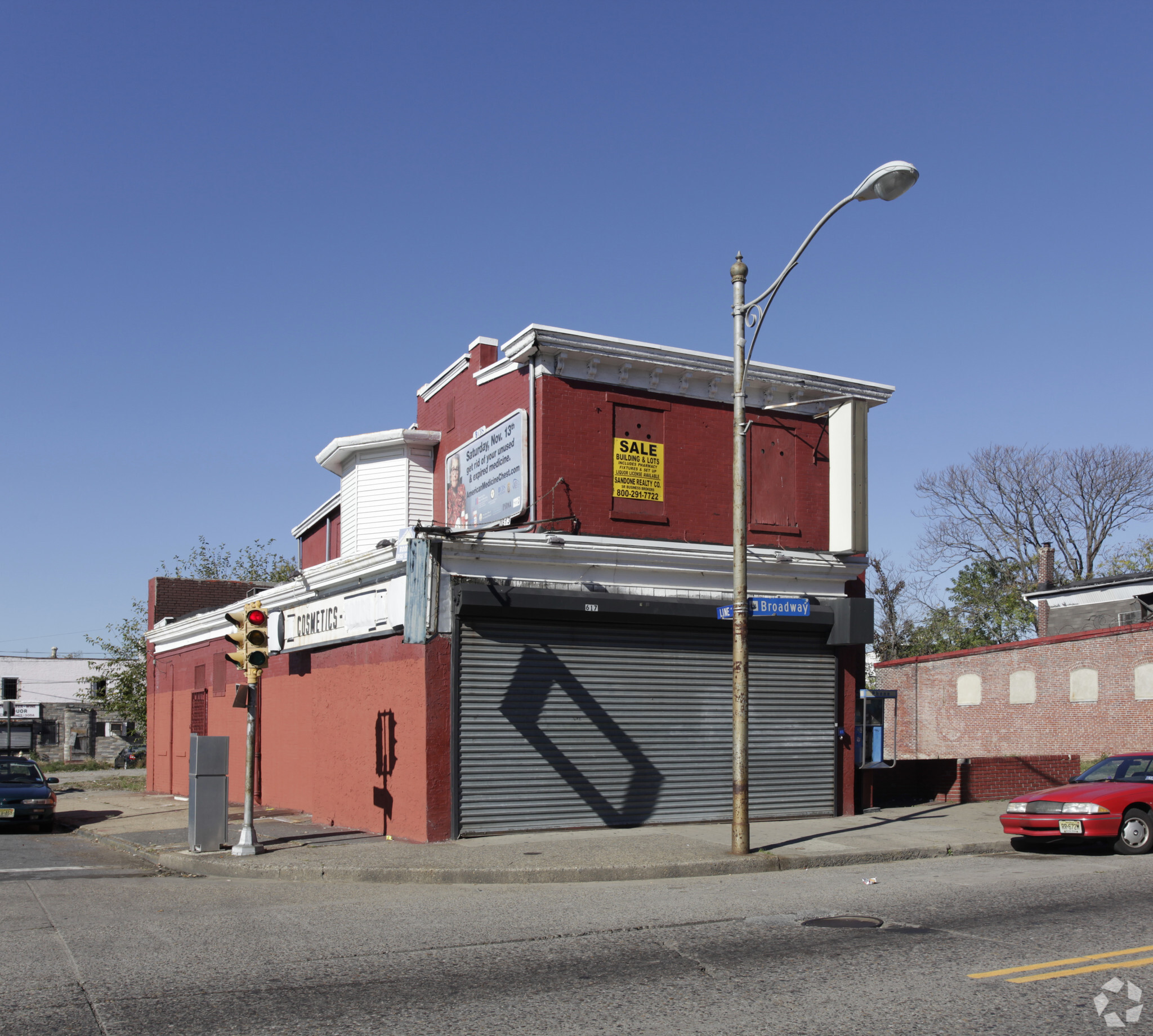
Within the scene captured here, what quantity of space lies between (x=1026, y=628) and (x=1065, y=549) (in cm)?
527

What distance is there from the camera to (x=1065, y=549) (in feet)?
174

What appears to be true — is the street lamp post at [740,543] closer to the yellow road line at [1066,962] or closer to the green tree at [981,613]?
the yellow road line at [1066,962]

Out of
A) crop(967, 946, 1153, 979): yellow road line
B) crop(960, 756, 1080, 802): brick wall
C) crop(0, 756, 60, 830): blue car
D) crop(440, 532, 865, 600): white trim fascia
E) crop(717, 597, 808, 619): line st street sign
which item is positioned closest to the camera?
crop(967, 946, 1153, 979): yellow road line

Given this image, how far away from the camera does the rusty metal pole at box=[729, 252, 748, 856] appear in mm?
13852

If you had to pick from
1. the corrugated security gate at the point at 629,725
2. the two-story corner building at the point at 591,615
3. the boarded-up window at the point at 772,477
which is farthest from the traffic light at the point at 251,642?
Result: the boarded-up window at the point at 772,477

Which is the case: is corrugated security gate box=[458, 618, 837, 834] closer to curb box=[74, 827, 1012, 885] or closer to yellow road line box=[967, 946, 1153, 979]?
curb box=[74, 827, 1012, 885]

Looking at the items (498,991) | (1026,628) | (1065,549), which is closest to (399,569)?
(498,991)

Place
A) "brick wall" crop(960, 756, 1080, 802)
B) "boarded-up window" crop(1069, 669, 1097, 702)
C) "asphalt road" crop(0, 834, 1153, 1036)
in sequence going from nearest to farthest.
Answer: "asphalt road" crop(0, 834, 1153, 1036)
"brick wall" crop(960, 756, 1080, 802)
"boarded-up window" crop(1069, 669, 1097, 702)

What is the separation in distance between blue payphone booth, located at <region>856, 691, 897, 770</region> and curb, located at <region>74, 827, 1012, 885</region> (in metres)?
5.29

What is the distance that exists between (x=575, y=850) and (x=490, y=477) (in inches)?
273

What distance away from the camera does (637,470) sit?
17875 mm

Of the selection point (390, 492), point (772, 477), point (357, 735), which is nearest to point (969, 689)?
point (772, 477)

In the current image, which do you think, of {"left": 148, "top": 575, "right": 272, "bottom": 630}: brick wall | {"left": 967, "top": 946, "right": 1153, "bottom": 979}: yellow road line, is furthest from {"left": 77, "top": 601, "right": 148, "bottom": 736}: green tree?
{"left": 967, "top": 946, "right": 1153, "bottom": 979}: yellow road line

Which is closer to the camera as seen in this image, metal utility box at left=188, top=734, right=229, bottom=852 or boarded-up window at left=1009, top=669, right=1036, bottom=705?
metal utility box at left=188, top=734, right=229, bottom=852
